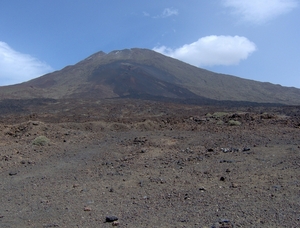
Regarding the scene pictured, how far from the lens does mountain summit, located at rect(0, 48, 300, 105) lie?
2288 inches

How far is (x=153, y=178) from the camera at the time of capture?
746 cm

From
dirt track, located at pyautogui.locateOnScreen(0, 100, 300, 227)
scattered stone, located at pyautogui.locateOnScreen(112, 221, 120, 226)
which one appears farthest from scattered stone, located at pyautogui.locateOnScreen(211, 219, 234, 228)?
scattered stone, located at pyautogui.locateOnScreen(112, 221, 120, 226)

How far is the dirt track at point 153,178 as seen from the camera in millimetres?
5141

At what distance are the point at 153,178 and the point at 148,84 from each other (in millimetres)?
60520

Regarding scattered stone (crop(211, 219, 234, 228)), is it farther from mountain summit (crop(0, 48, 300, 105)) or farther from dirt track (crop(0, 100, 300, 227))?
mountain summit (crop(0, 48, 300, 105))

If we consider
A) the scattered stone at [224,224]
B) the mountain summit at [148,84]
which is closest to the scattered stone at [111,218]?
the scattered stone at [224,224]

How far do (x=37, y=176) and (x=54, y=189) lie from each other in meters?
1.62

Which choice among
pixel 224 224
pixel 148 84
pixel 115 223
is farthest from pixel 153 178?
pixel 148 84

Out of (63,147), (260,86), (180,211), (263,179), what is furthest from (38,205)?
(260,86)

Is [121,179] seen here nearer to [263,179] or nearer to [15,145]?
[263,179]

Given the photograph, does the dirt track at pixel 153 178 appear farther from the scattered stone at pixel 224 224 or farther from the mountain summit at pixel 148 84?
the mountain summit at pixel 148 84

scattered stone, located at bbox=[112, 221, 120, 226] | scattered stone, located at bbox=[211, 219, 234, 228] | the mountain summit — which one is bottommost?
scattered stone, located at bbox=[112, 221, 120, 226]

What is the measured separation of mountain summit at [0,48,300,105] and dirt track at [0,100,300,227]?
132ft

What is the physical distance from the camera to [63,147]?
12.1 m
